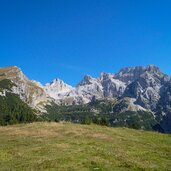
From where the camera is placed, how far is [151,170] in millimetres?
28469

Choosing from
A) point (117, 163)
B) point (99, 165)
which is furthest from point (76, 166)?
point (117, 163)

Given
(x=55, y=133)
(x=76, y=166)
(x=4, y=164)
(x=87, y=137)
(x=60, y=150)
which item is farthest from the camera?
(x=55, y=133)

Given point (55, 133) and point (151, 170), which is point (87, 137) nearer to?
point (55, 133)

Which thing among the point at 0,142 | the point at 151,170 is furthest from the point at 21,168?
the point at 0,142

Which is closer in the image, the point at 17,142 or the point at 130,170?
the point at 130,170

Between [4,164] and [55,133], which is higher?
[55,133]

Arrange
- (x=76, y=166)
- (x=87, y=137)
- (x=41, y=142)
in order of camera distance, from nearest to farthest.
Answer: (x=76, y=166), (x=41, y=142), (x=87, y=137)

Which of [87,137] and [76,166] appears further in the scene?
[87,137]

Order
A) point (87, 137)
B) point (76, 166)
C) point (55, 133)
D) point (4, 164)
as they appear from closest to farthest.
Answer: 1. point (76, 166)
2. point (4, 164)
3. point (87, 137)
4. point (55, 133)

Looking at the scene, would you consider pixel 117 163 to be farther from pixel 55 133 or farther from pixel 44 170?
pixel 55 133

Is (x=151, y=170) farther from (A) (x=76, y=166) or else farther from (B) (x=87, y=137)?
(B) (x=87, y=137)

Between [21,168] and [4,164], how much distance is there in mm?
4297

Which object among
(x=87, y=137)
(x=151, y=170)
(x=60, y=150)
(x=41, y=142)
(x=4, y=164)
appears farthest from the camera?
(x=87, y=137)

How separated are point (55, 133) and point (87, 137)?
8.21 metres
